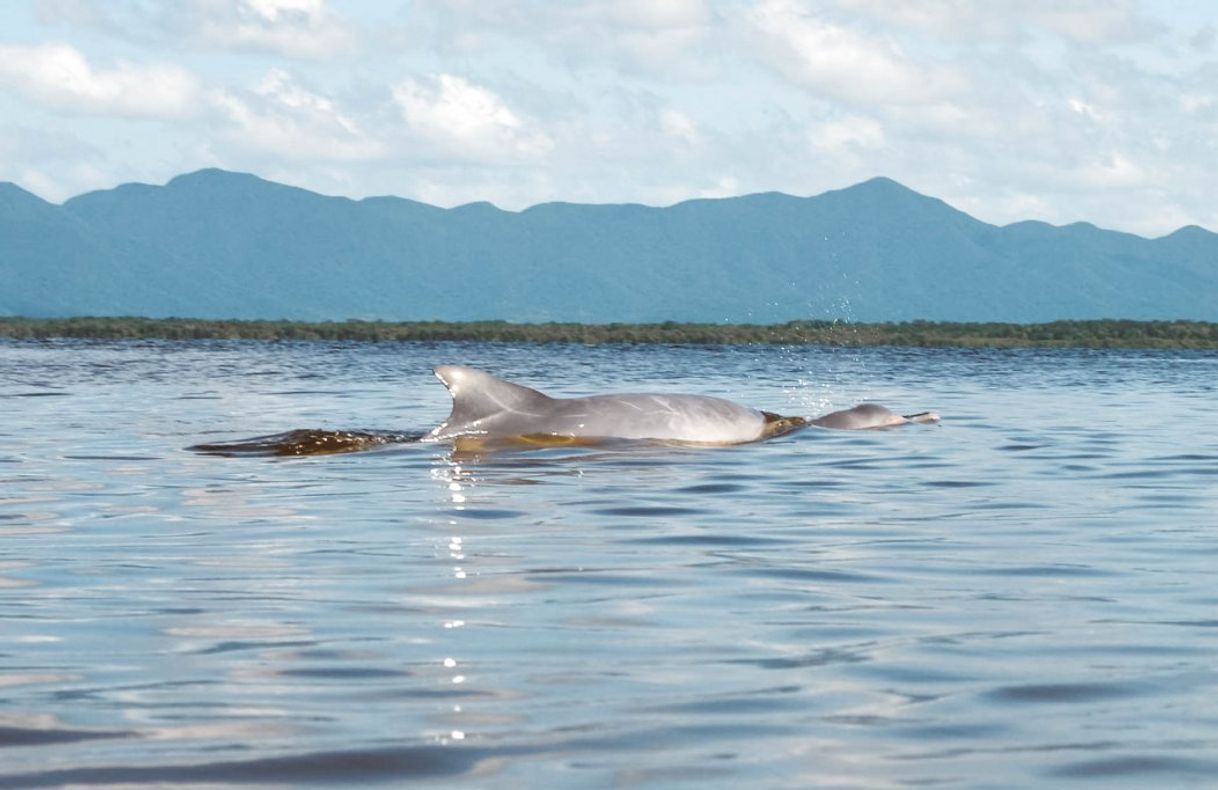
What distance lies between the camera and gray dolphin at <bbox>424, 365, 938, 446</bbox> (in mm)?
20391

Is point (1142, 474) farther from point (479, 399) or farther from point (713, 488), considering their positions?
point (479, 399)

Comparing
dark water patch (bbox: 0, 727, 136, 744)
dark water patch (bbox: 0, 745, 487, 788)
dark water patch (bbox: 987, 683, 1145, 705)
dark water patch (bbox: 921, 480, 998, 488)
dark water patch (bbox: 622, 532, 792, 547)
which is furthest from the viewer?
dark water patch (bbox: 921, 480, 998, 488)

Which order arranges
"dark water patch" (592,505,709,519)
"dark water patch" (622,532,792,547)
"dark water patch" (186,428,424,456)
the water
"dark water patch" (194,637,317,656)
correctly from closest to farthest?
the water
"dark water patch" (194,637,317,656)
"dark water patch" (622,532,792,547)
"dark water patch" (592,505,709,519)
"dark water patch" (186,428,424,456)

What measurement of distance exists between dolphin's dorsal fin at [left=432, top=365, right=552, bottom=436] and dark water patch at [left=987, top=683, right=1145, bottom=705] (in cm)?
1292

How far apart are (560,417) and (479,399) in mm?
870

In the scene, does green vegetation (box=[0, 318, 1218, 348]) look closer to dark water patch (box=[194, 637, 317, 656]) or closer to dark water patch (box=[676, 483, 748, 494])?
dark water patch (box=[676, 483, 748, 494])

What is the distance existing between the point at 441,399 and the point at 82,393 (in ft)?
21.2

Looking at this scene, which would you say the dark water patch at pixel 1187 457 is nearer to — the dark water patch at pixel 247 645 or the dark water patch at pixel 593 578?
the dark water patch at pixel 593 578

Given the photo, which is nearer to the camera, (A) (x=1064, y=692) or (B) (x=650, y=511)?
(A) (x=1064, y=692)

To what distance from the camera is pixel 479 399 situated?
2042 centimetres

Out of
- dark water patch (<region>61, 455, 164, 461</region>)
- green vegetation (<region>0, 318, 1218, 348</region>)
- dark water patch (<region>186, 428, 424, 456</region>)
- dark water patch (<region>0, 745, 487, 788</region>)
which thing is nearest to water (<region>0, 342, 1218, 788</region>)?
dark water patch (<region>0, 745, 487, 788</region>)

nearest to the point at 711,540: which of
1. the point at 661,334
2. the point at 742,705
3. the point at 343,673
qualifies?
the point at 343,673

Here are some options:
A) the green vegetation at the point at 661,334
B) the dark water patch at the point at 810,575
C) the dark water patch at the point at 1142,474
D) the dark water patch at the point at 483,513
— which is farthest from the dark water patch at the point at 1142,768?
the green vegetation at the point at 661,334

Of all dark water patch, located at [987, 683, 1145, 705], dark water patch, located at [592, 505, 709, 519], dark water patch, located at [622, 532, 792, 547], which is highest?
dark water patch, located at [987, 683, 1145, 705]
